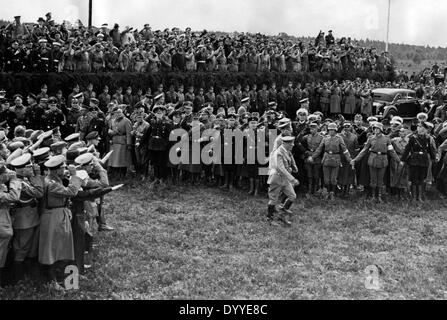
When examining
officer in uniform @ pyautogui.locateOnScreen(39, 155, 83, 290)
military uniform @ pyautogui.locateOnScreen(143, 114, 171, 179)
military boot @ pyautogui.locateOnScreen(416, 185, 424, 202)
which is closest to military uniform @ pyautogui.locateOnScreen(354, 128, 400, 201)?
military boot @ pyautogui.locateOnScreen(416, 185, 424, 202)

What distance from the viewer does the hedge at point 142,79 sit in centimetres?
1775

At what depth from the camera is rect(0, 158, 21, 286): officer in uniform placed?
782 centimetres

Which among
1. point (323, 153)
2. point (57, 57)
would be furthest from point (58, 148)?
point (57, 57)

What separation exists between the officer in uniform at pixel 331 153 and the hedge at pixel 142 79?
8.47m

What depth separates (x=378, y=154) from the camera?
45.4 feet

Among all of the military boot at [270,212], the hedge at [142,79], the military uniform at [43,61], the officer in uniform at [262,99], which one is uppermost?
the military uniform at [43,61]

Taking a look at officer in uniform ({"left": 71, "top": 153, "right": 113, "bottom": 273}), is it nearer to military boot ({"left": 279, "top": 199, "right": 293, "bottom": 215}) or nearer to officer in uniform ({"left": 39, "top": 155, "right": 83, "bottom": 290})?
officer in uniform ({"left": 39, "top": 155, "right": 83, "bottom": 290})

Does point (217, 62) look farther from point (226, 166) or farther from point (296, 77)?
point (226, 166)

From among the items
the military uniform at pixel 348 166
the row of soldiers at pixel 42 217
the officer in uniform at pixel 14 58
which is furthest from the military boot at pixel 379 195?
the officer in uniform at pixel 14 58

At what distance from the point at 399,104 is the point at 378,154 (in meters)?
10.6

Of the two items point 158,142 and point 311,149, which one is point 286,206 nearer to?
point 311,149

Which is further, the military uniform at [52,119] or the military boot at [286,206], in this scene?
the military uniform at [52,119]

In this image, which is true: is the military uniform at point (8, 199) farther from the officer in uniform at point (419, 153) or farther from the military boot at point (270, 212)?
the officer in uniform at point (419, 153)

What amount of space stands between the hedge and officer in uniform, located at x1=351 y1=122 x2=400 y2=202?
9.25 metres
